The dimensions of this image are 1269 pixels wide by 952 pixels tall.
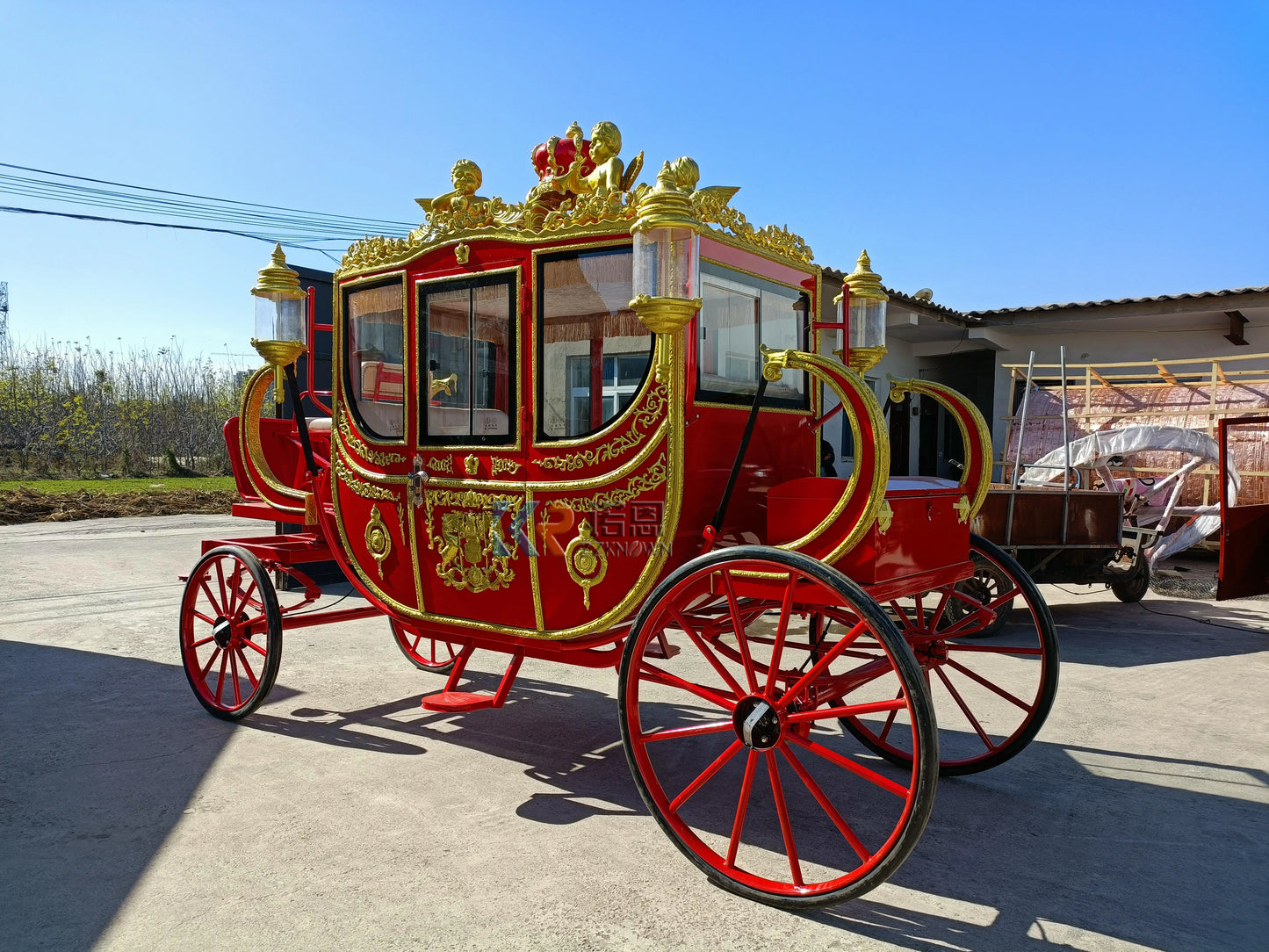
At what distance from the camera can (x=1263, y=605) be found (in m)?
7.56

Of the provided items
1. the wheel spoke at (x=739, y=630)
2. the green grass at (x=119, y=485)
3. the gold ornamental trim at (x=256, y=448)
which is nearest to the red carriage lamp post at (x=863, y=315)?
the wheel spoke at (x=739, y=630)

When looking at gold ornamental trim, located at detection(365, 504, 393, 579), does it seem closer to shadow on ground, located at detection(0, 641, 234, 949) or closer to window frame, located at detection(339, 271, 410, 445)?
window frame, located at detection(339, 271, 410, 445)

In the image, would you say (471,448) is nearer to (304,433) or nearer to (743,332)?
(743,332)

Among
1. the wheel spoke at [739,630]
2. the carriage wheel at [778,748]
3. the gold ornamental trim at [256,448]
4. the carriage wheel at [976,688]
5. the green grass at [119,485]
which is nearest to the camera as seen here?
the carriage wheel at [778,748]

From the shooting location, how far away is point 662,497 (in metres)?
3.13

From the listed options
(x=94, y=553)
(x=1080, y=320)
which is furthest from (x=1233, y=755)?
(x=94, y=553)

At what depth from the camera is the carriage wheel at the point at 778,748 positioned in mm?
2396

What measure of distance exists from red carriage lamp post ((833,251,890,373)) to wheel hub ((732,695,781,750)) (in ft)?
6.00

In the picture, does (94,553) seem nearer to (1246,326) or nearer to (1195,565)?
(1195,565)

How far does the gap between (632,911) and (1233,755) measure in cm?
291

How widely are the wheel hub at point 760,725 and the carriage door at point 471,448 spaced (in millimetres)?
1144

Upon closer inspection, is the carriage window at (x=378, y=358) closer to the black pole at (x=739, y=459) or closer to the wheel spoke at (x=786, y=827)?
the black pole at (x=739, y=459)

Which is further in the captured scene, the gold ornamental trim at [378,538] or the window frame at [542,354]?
the gold ornamental trim at [378,538]

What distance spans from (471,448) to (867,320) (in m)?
1.83
